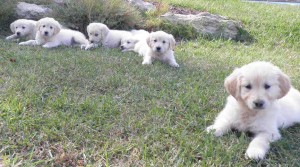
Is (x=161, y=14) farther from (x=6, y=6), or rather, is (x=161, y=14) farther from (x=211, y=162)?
(x=211, y=162)

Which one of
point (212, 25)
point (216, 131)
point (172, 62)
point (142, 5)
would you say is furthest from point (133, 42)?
point (216, 131)

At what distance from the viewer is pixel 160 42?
5805mm

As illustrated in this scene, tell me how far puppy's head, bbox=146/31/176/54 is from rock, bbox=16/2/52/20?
3.52 meters

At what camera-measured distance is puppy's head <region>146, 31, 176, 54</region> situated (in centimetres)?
573

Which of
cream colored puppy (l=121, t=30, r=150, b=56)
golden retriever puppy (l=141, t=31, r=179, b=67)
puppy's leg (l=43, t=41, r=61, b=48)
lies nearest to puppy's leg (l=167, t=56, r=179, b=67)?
golden retriever puppy (l=141, t=31, r=179, b=67)

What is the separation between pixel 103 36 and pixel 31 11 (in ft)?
7.62

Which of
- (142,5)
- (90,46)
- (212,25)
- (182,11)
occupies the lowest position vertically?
(90,46)

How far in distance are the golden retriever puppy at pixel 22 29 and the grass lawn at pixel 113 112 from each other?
1.20m

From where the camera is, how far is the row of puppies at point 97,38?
5836 mm

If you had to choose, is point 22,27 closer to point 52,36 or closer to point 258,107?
point 52,36

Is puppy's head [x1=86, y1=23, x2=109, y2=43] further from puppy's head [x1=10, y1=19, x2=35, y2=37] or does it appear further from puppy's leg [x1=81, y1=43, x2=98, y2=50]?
puppy's head [x1=10, y1=19, x2=35, y2=37]

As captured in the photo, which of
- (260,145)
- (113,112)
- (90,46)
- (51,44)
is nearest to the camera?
(260,145)

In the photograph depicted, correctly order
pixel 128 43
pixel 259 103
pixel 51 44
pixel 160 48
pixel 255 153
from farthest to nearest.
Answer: pixel 128 43
pixel 51 44
pixel 160 48
pixel 259 103
pixel 255 153

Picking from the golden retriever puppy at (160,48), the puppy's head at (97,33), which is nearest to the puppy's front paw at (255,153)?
the golden retriever puppy at (160,48)
